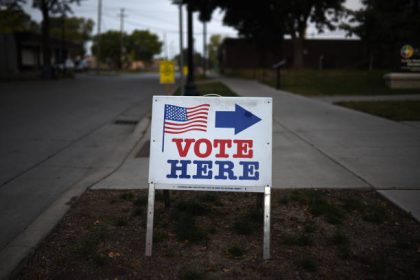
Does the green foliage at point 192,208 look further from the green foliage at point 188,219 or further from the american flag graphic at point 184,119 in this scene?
the american flag graphic at point 184,119

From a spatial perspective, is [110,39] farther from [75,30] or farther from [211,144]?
[211,144]

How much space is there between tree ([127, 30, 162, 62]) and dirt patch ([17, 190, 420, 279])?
111937mm

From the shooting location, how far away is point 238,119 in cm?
378

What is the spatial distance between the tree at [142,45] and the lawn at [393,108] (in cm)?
10442

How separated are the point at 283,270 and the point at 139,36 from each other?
11863 centimetres

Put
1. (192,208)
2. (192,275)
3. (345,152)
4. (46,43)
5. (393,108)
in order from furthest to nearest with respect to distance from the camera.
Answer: (46,43), (393,108), (345,152), (192,208), (192,275)

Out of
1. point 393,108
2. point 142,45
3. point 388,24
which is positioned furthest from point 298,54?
point 142,45

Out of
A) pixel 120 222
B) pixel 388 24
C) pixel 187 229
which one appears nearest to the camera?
pixel 187 229

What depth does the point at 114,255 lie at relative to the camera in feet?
11.8

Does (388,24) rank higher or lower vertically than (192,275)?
higher

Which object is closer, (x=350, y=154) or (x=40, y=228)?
(x=40, y=228)

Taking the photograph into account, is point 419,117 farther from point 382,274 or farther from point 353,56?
point 353,56

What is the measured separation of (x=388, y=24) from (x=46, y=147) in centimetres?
1799

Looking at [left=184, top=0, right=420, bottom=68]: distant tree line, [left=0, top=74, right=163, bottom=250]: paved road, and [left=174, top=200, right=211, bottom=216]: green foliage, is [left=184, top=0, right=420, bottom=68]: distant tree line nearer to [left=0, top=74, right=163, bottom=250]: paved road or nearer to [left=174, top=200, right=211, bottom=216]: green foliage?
[left=0, top=74, right=163, bottom=250]: paved road
